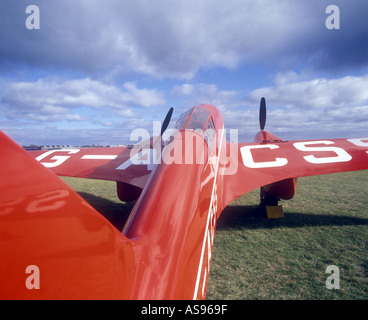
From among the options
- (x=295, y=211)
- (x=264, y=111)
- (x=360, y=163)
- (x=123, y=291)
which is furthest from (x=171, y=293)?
(x=264, y=111)

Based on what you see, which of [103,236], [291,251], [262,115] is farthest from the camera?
[262,115]

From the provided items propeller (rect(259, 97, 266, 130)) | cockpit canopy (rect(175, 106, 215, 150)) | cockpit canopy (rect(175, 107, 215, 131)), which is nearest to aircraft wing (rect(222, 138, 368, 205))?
cockpit canopy (rect(175, 106, 215, 150))

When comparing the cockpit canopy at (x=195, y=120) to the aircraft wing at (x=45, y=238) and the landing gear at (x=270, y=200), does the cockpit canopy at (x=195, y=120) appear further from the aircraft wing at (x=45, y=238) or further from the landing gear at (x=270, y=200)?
the aircraft wing at (x=45, y=238)

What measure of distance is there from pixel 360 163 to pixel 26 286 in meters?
6.77

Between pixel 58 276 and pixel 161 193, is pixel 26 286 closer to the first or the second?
pixel 58 276

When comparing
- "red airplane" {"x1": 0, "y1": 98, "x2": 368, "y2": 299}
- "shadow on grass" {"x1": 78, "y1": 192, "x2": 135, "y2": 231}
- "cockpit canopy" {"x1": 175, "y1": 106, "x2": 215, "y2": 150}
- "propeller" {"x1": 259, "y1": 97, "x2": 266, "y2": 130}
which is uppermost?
"propeller" {"x1": 259, "y1": 97, "x2": 266, "y2": 130}

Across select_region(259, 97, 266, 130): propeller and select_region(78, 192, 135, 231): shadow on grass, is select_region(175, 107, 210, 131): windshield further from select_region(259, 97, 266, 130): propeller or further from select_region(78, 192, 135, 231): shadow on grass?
select_region(259, 97, 266, 130): propeller

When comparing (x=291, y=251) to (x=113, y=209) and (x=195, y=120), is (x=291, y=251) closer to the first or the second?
(x=195, y=120)

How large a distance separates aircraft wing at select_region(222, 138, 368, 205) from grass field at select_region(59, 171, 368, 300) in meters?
0.97

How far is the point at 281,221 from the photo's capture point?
5.22 metres

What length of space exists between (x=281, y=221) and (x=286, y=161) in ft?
5.08

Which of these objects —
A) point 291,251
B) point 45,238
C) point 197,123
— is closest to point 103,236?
point 45,238

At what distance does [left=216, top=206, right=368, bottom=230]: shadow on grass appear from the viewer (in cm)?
494
